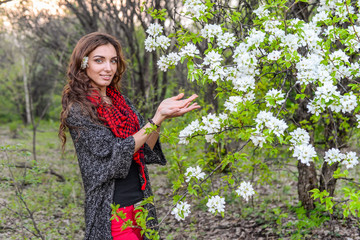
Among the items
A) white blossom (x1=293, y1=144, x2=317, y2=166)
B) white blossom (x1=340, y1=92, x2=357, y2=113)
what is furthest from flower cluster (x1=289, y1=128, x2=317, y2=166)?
white blossom (x1=340, y1=92, x2=357, y2=113)

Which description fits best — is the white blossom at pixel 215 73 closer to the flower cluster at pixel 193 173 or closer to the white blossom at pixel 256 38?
the white blossom at pixel 256 38

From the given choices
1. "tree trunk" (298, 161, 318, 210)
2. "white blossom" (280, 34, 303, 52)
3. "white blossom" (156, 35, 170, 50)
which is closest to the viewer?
"white blossom" (280, 34, 303, 52)

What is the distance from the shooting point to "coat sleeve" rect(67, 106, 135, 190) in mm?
2032

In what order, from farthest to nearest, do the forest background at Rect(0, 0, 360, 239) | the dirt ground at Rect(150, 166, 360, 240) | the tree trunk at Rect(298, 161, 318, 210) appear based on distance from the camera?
the tree trunk at Rect(298, 161, 318, 210) < the dirt ground at Rect(150, 166, 360, 240) < the forest background at Rect(0, 0, 360, 239)

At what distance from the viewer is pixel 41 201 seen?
20.0 ft

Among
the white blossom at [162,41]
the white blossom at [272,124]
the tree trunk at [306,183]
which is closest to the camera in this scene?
the white blossom at [272,124]

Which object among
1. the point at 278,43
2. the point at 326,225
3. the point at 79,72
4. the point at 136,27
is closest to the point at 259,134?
the point at 278,43

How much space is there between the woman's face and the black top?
0.61 metres

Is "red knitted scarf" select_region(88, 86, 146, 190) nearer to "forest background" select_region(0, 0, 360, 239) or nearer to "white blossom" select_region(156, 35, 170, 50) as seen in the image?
"forest background" select_region(0, 0, 360, 239)

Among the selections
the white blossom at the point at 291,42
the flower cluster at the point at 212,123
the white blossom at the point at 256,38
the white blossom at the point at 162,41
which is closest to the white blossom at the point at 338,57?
the white blossom at the point at 291,42

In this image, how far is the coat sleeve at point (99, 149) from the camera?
2.03m

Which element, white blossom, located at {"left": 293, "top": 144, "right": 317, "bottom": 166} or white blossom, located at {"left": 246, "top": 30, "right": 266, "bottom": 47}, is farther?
white blossom, located at {"left": 246, "top": 30, "right": 266, "bottom": 47}

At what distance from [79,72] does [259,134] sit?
49.9 inches

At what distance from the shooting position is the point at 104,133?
209cm
